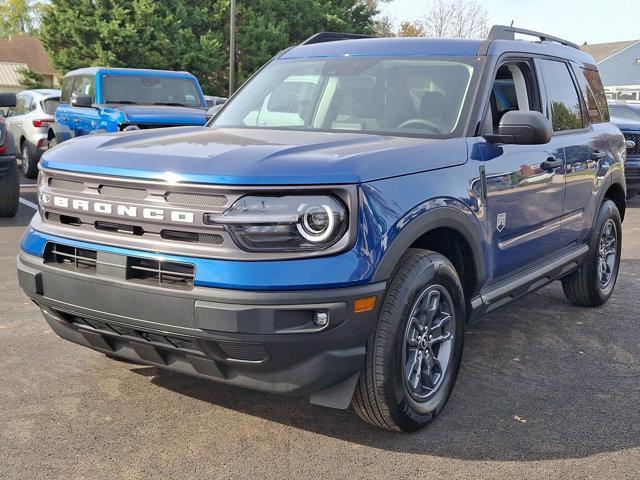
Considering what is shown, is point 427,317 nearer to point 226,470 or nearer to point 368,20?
point 226,470

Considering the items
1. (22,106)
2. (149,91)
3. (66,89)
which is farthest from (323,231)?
(22,106)

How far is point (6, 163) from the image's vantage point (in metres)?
8.96

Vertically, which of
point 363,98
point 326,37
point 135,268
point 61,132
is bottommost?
point 61,132

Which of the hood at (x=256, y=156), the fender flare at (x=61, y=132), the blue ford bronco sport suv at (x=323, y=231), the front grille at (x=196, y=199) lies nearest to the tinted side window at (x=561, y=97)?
the blue ford bronco sport suv at (x=323, y=231)

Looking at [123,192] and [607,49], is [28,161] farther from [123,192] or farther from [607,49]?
[607,49]

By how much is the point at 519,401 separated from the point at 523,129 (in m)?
1.42

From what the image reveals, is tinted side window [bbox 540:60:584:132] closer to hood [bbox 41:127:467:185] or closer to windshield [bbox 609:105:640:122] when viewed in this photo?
hood [bbox 41:127:467:185]

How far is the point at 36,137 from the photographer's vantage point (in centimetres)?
1304

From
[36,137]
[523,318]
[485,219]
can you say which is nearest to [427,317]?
[485,219]

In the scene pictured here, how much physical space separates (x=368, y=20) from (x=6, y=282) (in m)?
33.6

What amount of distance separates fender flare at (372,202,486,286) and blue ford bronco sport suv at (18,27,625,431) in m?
0.01

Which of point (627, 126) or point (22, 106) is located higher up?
point (627, 126)

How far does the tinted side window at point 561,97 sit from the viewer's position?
16.2 feet

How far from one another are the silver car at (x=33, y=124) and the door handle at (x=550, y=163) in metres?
10.3
